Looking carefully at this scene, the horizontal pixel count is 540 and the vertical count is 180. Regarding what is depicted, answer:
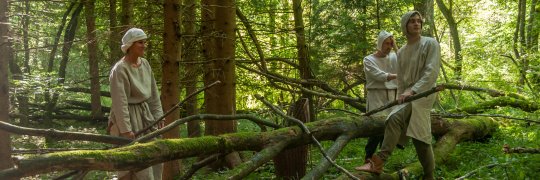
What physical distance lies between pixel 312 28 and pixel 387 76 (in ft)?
16.2

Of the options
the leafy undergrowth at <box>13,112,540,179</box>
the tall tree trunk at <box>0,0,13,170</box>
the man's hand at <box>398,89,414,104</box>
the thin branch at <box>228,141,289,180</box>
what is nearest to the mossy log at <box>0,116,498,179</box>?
the thin branch at <box>228,141,289,180</box>

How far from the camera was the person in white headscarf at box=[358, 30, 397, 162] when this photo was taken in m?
7.34

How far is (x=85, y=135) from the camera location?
14.1 feet

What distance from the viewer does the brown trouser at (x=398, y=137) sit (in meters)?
6.01

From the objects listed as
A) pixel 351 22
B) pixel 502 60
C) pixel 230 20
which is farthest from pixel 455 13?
pixel 230 20

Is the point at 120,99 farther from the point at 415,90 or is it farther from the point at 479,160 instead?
the point at 479,160

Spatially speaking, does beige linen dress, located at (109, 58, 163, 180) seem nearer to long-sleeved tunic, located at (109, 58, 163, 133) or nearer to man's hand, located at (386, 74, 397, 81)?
long-sleeved tunic, located at (109, 58, 163, 133)

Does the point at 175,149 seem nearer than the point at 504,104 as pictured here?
Yes

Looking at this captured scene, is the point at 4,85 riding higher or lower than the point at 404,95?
higher

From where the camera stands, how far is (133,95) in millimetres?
5434

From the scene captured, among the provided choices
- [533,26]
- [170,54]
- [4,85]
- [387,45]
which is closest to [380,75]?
[387,45]

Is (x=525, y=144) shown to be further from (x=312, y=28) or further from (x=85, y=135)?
(x=85, y=135)

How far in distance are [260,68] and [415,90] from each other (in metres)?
4.65

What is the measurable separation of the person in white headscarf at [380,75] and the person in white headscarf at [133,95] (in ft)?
10.5
